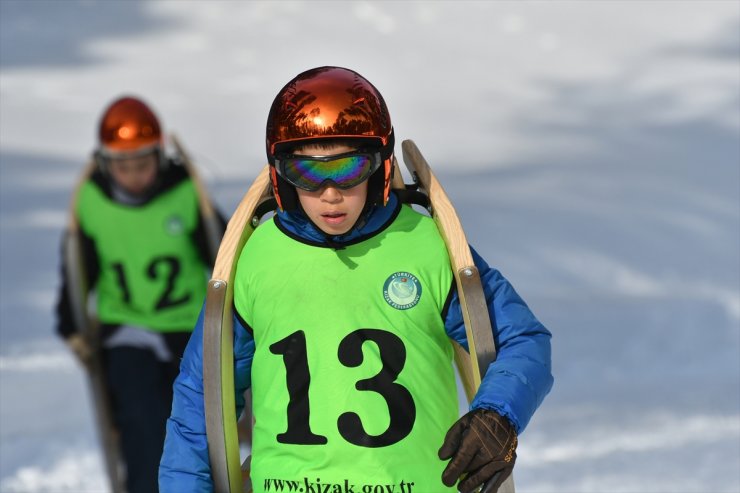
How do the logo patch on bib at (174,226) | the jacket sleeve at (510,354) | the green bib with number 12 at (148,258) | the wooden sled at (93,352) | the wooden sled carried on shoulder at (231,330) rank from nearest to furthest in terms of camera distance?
1. the jacket sleeve at (510,354)
2. the wooden sled carried on shoulder at (231,330)
3. the wooden sled at (93,352)
4. the green bib with number 12 at (148,258)
5. the logo patch on bib at (174,226)

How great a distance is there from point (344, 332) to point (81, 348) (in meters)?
3.51

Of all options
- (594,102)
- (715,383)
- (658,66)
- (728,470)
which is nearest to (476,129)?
(594,102)

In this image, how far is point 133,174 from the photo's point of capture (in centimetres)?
695

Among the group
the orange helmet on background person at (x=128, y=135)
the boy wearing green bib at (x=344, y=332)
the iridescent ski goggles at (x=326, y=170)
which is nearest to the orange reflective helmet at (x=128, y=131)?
the orange helmet on background person at (x=128, y=135)

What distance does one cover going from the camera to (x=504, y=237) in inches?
439

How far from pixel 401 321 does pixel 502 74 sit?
14284mm

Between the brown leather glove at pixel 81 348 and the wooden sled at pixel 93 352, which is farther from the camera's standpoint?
the brown leather glove at pixel 81 348

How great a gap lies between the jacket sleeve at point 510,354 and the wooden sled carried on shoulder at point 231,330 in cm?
6

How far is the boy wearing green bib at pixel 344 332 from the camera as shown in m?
3.27

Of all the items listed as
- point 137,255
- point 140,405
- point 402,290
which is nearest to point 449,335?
point 402,290

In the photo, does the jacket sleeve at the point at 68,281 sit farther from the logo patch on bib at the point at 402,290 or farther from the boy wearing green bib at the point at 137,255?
the logo patch on bib at the point at 402,290

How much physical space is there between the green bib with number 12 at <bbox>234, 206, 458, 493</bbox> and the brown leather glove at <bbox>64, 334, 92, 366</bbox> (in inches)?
130

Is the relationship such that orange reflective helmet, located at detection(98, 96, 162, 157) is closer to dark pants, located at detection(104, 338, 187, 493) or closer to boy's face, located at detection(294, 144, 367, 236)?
dark pants, located at detection(104, 338, 187, 493)

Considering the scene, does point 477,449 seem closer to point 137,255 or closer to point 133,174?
point 137,255
